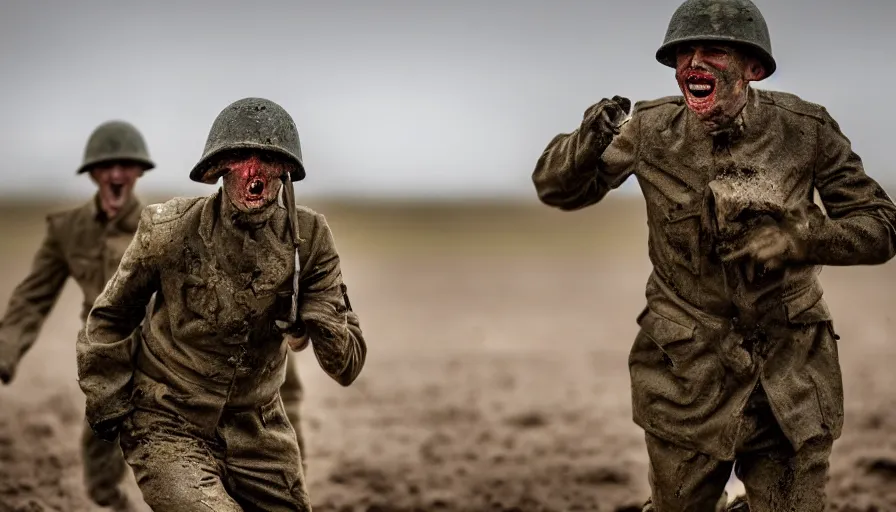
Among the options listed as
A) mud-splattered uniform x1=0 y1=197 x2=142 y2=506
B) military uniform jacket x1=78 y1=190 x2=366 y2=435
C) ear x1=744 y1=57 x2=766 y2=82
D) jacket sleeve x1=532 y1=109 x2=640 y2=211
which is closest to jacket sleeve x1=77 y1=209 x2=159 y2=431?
military uniform jacket x1=78 y1=190 x2=366 y2=435

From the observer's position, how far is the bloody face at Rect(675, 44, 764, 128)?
665 cm

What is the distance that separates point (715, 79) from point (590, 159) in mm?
688

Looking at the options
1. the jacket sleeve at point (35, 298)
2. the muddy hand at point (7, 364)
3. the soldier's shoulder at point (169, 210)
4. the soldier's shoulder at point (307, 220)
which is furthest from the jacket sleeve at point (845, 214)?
the jacket sleeve at point (35, 298)

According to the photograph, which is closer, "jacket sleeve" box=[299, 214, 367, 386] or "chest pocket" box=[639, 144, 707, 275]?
Answer: "jacket sleeve" box=[299, 214, 367, 386]

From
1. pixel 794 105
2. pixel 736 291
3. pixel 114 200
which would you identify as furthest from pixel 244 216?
pixel 114 200

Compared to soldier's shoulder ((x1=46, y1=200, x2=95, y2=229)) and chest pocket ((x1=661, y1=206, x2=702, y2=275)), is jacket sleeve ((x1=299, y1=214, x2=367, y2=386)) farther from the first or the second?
soldier's shoulder ((x1=46, y1=200, x2=95, y2=229))

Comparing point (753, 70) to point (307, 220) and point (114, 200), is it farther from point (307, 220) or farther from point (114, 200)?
point (114, 200)

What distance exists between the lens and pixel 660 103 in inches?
280

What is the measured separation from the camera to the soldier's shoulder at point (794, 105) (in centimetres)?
684

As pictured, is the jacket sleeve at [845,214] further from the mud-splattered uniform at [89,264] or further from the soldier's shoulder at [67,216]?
the soldier's shoulder at [67,216]

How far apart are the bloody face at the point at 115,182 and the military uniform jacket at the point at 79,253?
0.06 metres

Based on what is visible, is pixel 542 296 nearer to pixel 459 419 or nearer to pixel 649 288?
pixel 459 419

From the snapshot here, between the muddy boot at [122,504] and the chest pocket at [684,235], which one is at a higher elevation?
the chest pocket at [684,235]

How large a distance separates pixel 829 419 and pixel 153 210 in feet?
10.6
